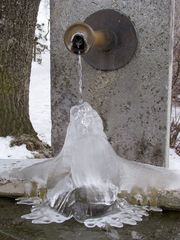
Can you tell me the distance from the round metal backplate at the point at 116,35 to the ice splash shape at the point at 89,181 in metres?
0.37

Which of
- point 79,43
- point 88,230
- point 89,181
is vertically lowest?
point 88,230

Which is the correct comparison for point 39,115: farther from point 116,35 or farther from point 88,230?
point 88,230

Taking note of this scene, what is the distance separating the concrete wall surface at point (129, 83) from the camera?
2182 millimetres

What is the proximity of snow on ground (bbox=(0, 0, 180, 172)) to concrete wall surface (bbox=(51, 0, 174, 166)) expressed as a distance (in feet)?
1.33

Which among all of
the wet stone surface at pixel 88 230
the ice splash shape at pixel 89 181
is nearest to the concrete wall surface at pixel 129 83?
the ice splash shape at pixel 89 181

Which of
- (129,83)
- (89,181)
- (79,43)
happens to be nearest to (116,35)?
(129,83)

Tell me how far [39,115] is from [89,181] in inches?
218

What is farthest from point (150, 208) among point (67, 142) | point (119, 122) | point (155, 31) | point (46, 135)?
point (46, 135)

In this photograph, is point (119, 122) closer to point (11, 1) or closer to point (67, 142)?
point (67, 142)

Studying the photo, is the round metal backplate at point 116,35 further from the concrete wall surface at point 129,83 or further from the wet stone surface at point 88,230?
the wet stone surface at point 88,230

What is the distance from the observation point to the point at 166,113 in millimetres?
2254

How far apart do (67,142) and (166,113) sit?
0.56 metres

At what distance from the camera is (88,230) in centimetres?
172

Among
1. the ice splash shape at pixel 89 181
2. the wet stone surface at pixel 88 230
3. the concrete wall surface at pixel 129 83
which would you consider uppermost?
the concrete wall surface at pixel 129 83
